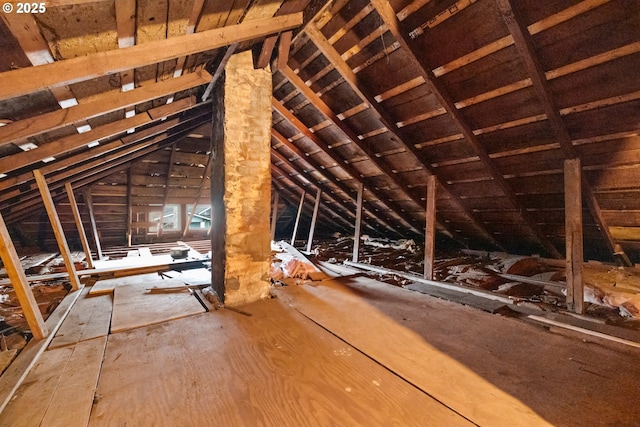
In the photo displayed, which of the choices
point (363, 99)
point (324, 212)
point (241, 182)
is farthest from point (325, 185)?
point (241, 182)

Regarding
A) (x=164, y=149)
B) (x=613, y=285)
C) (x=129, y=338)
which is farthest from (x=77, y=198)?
(x=613, y=285)

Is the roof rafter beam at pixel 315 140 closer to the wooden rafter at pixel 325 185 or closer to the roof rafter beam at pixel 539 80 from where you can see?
the wooden rafter at pixel 325 185

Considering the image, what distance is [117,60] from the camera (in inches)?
60.5

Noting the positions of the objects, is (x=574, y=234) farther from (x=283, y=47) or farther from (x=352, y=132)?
(x=283, y=47)

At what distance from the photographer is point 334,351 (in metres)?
1.94

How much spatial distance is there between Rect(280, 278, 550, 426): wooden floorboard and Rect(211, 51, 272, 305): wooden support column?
67 centimetres

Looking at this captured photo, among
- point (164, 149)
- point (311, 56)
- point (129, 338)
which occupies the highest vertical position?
point (311, 56)

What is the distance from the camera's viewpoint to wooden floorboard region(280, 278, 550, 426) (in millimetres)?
1381

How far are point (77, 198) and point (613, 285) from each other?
9.07 meters

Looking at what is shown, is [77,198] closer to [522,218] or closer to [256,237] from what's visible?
[256,237]

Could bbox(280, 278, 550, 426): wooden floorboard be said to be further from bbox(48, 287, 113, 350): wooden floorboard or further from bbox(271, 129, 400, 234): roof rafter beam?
bbox(271, 129, 400, 234): roof rafter beam

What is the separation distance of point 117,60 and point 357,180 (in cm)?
378

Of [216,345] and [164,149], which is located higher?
[164,149]

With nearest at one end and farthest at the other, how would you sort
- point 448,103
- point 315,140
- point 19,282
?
point 19,282 → point 448,103 → point 315,140
